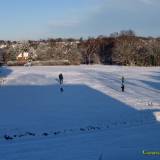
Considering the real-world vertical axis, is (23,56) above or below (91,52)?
below

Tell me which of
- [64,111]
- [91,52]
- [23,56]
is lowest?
[64,111]

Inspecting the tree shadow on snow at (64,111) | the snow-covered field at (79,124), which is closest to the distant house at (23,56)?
the snow-covered field at (79,124)

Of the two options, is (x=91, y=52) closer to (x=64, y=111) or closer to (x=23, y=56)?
(x=23, y=56)

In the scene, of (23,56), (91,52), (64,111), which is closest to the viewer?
(64,111)

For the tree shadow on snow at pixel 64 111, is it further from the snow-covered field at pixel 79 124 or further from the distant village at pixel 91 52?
the distant village at pixel 91 52

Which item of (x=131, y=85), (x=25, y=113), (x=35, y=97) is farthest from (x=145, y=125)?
(x=131, y=85)

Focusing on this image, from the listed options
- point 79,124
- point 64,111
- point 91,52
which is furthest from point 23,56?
point 79,124

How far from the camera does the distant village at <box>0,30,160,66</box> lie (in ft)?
271

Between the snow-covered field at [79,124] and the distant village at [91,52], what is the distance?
50.4 meters

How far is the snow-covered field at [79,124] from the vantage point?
35.4 ft

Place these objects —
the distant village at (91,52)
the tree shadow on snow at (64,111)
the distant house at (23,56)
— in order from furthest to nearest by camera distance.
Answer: the distant house at (23,56) < the distant village at (91,52) < the tree shadow on snow at (64,111)

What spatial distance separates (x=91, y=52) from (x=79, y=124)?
257ft

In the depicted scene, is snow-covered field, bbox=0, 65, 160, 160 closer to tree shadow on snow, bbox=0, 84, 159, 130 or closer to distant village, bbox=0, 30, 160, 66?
tree shadow on snow, bbox=0, 84, 159, 130

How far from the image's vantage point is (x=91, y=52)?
9512 cm
